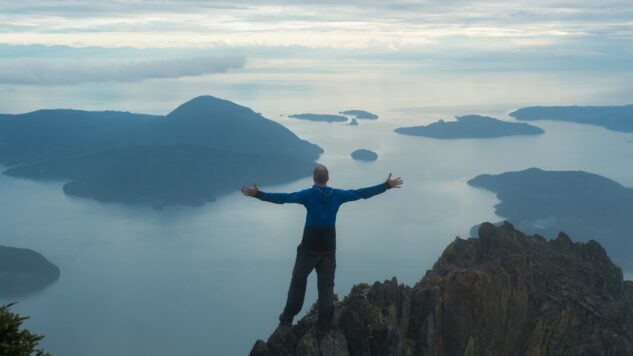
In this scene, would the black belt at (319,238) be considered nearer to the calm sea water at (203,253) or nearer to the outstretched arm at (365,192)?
the outstretched arm at (365,192)

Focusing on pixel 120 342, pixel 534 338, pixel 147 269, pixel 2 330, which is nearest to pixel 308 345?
pixel 2 330

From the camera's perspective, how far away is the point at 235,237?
434ft

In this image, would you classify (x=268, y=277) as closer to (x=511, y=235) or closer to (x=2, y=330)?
(x=511, y=235)

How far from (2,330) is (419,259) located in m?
103

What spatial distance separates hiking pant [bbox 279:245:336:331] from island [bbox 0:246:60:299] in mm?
103200

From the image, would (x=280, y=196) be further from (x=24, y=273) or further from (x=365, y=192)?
(x=24, y=273)

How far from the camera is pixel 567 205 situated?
15588 cm

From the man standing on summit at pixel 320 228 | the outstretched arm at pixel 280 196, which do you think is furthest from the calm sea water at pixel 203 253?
the outstretched arm at pixel 280 196

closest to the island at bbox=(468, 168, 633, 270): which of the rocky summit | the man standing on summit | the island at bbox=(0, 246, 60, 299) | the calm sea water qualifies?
the calm sea water

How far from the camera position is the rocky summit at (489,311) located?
13.8 meters

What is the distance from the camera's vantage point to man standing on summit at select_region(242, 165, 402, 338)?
40.5ft

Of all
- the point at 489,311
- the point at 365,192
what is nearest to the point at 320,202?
the point at 365,192

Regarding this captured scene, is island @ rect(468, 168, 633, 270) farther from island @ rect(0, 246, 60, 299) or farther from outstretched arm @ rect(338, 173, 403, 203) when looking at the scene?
outstretched arm @ rect(338, 173, 403, 203)

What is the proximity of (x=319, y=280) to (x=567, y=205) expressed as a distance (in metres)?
155
